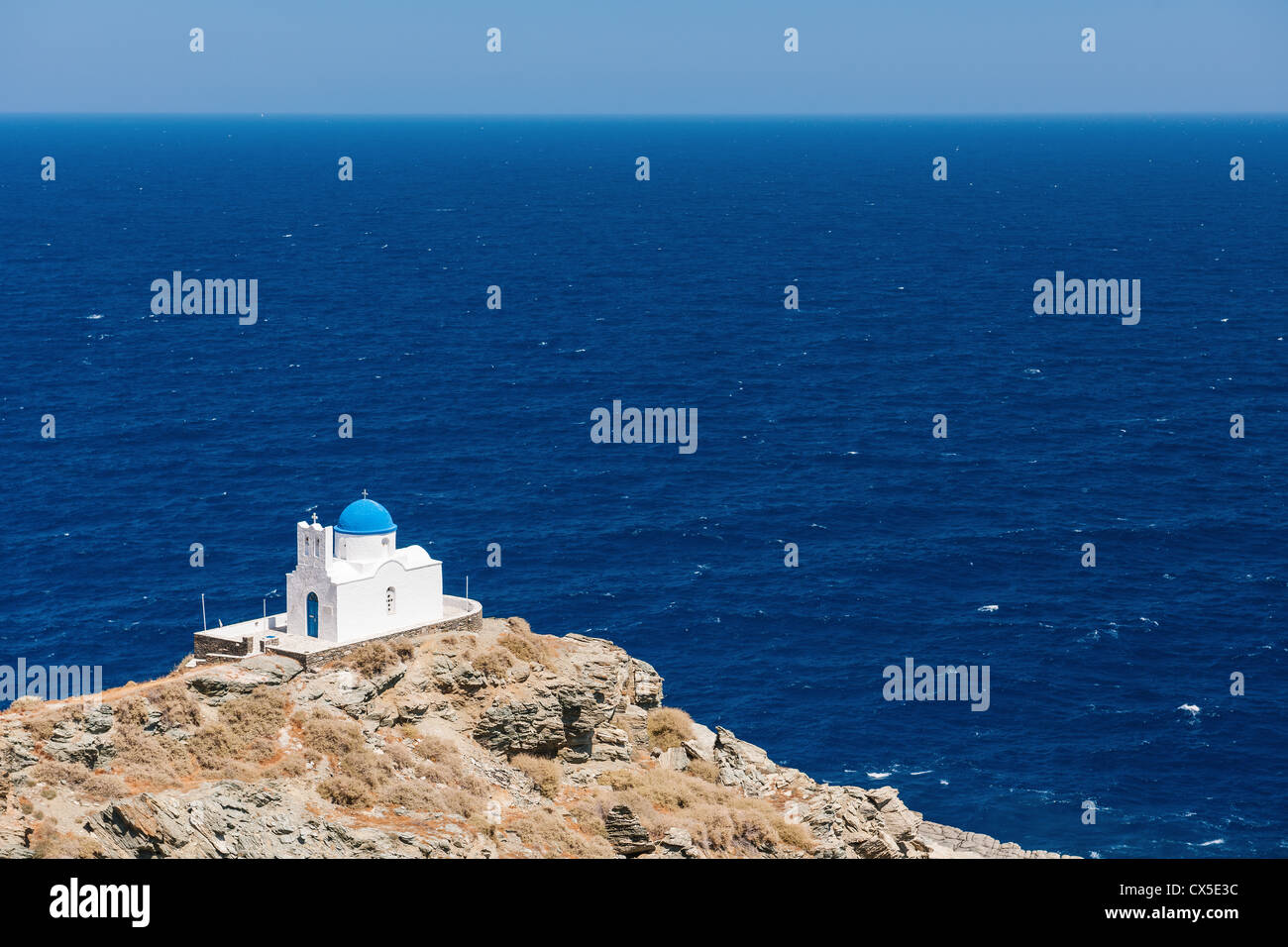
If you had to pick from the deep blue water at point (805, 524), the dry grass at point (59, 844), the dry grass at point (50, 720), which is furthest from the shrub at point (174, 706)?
the deep blue water at point (805, 524)

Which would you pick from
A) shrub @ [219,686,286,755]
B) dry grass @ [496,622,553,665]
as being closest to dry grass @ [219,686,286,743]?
shrub @ [219,686,286,755]

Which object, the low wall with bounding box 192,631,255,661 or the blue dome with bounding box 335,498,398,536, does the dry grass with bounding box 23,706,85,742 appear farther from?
the blue dome with bounding box 335,498,398,536

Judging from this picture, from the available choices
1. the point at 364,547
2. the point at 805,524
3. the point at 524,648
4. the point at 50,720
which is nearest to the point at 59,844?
the point at 50,720

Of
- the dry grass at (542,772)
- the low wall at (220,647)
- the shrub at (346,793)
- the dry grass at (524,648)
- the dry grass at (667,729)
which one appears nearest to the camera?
the shrub at (346,793)

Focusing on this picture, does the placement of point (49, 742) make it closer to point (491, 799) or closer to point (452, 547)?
point (491, 799)

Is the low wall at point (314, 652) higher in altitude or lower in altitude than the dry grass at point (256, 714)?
higher

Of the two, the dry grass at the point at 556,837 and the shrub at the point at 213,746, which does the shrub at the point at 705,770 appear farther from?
the shrub at the point at 213,746
